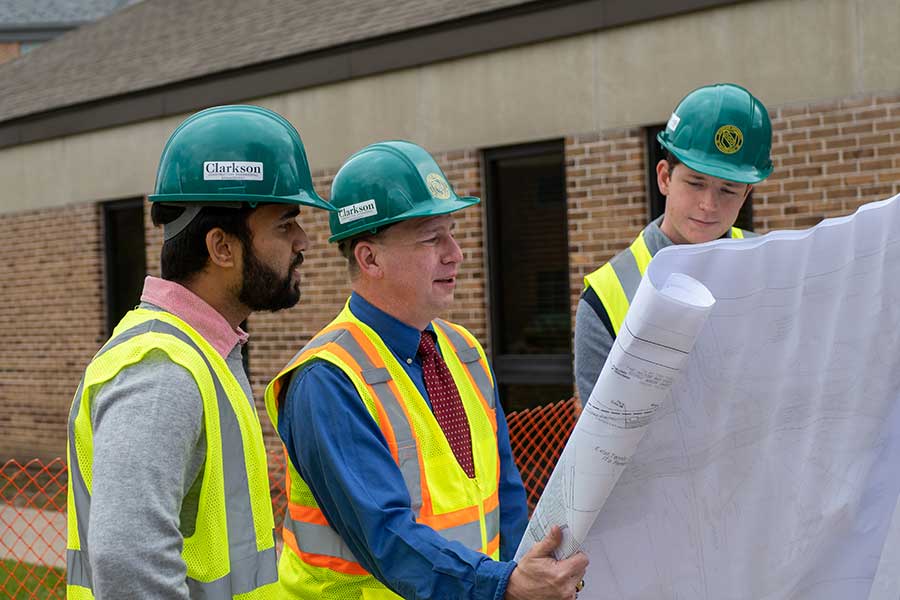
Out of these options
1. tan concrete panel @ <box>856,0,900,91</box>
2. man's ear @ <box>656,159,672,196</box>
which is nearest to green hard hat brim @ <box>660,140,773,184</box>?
man's ear @ <box>656,159,672,196</box>

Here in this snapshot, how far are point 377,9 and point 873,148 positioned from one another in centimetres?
545

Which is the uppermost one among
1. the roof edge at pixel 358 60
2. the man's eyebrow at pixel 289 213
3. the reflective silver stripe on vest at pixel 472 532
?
the roof edge at pixel 358 60

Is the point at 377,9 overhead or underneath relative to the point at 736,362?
overhead

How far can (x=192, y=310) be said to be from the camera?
7.60ft

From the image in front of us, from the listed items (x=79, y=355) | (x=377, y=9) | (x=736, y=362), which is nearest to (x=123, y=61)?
(x=79, y=355)

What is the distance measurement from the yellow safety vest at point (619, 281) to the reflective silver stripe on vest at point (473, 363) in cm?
43

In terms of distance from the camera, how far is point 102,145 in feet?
44.0

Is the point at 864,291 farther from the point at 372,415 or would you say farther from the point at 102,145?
the point at 102,145

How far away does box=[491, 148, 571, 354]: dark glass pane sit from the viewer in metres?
9.71

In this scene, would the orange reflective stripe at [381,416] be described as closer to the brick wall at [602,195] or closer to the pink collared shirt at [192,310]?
the pink collared shirt at [192,310]

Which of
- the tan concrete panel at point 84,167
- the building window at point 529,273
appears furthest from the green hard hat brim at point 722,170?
the tan concrete panel at point 84,167

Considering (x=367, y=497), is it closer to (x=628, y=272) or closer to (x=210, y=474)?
(x=210, y=474)

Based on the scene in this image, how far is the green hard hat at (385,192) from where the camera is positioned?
2.82 meters

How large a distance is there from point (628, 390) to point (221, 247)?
1002mm
